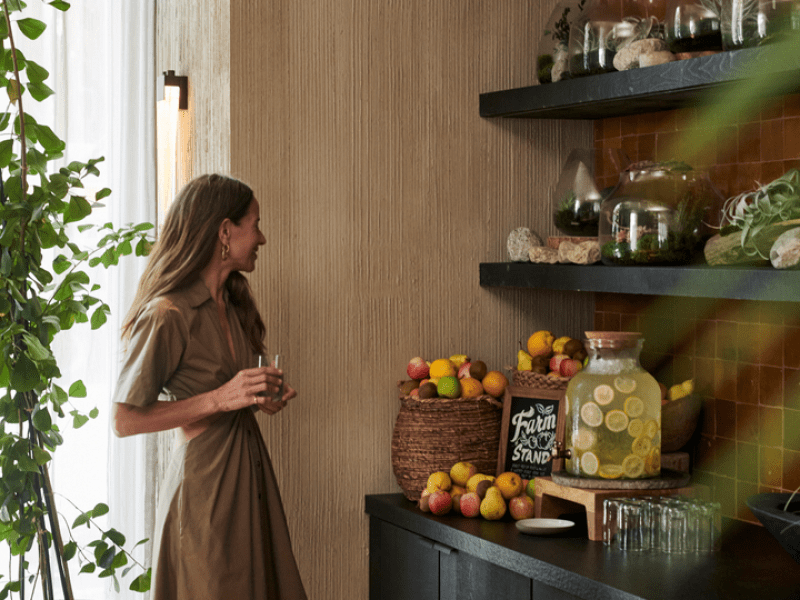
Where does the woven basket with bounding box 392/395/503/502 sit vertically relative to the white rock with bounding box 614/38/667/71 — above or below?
below

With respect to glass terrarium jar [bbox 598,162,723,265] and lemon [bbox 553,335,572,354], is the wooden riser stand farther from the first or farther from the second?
glass terrarium jar [bbox 598,162,723,265]

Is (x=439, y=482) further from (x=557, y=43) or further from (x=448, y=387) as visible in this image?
(x=557, y=43)

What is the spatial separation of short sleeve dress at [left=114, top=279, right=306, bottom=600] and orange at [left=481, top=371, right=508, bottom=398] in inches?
28.4

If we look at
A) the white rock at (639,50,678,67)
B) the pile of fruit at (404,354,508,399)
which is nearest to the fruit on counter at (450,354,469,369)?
the pile of fruit at (404,354,508,399)

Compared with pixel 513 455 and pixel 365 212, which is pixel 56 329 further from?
pixel 513 455

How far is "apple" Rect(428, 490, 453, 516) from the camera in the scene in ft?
7.72

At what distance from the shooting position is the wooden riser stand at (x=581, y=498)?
2111 millimetres

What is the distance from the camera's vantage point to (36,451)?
5.51 feet

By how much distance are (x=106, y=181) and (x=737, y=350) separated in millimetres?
1858

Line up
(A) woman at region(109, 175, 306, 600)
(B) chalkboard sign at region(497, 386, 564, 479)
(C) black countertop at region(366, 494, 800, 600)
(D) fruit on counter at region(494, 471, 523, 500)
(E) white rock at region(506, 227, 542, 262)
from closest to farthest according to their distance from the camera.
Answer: (C) black countertop at region(366, 494, 800, 600) < (A) woman at region(109, 175, 306, 600) < (D) fruit on counter at region(494, 471, 523, 500) < (B) chalkboard sign at region(497, 386, 564, 479) < (E) white rock at region(506, 227, 542, 262)

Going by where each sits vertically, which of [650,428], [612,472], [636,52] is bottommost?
[612,472]

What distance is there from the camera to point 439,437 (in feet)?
8.13

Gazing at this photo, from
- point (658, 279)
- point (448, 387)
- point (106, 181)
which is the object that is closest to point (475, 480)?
point (448, 387)

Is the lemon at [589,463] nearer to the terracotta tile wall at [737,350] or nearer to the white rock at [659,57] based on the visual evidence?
the terracotta tile wall at [737,350]
